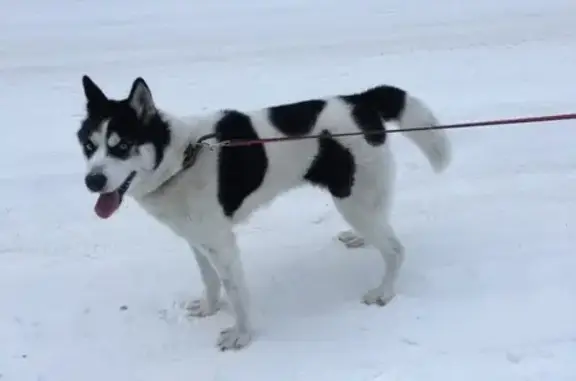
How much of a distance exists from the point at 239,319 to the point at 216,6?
16.5 ft

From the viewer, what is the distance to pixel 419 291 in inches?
146

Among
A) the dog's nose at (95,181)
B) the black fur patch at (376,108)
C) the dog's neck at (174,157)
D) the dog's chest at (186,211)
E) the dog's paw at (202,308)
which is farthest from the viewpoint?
the dog's paw at (202,308)

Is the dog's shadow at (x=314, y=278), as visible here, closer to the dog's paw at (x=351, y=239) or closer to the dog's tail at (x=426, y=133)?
the dog's paw at (x=351, y=239)

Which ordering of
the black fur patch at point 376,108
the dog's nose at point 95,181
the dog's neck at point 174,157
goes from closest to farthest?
1. the dog's nose at point 95,181
2. the dog's neck at point 174,157
3. the black fur patch at point 376,108

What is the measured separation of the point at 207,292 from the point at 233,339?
31 centimetres

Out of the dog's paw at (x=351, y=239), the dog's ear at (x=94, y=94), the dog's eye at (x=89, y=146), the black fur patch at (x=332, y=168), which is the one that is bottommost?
the dog's paw at (x=351, y=239)

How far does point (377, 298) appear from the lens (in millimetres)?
3658

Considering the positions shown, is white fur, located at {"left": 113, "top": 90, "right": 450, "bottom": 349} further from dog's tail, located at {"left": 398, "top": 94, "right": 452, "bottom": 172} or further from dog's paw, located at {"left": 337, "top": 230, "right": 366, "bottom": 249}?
dog's paw, located at {"left": 337, "top": 230, "right": 366, "bottom": 249}

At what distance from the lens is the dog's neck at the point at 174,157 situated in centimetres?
309

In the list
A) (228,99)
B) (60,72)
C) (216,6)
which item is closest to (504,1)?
(216,6)

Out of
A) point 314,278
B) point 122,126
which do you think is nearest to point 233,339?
point 314,278

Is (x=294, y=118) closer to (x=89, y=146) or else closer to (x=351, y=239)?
(x=89, y=146)

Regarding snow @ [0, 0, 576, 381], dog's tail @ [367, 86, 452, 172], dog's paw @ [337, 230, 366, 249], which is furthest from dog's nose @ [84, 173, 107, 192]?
dog's paw @ [337, 230, 366, 249]

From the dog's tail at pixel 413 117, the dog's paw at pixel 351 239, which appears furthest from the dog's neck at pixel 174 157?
the dog's paw at pixel 351 239
